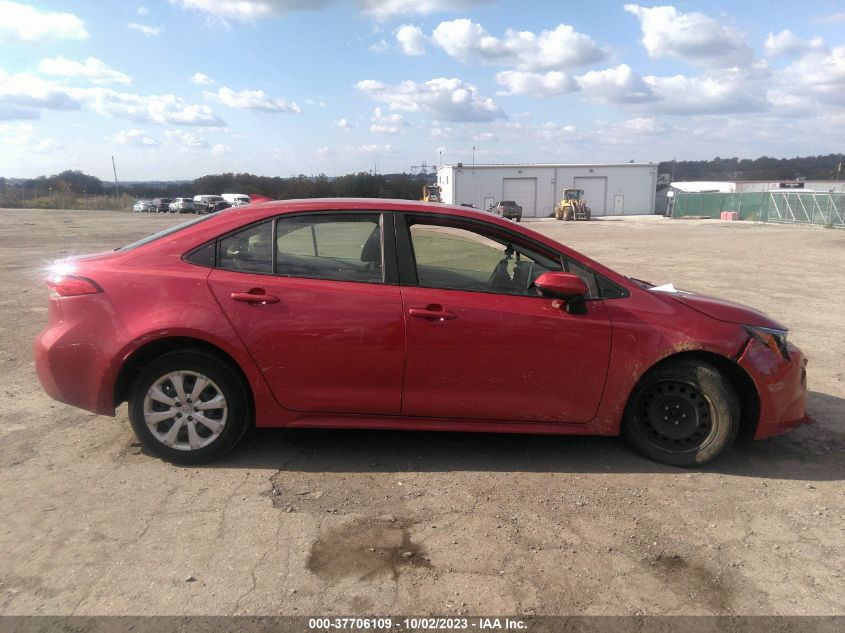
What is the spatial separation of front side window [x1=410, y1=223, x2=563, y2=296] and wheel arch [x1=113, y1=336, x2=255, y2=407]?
4.10ft

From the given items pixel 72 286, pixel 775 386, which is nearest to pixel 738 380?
pixel 775 386

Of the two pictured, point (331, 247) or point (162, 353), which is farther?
point (331, 247)

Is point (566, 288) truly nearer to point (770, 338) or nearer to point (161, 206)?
point (770, 338)

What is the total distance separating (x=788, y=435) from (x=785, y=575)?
2.00 m

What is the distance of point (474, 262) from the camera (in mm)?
4039

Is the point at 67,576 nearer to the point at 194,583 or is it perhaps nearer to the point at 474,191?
the point at 194,583

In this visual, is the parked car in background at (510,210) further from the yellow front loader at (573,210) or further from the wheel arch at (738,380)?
the wheel arch at (738,380)

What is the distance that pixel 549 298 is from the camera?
375 centimetres

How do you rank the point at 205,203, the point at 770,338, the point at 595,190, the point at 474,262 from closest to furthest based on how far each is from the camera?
1. the point at 770,338
2. the point at 474,262
3. the point at 205,203
4. the point at 595,190

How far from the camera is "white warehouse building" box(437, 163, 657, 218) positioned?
61969mm

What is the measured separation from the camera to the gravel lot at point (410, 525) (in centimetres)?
268

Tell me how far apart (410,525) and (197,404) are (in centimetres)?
153

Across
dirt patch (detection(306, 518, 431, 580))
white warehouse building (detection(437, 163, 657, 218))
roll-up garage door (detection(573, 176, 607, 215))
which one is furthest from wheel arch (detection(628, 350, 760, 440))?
roll-up garage door (detection(573, 176, 607, 215))

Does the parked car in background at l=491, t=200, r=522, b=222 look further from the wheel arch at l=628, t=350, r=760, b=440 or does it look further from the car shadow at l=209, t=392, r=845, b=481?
the wheel arch at l=628, t=350, r=760, b=440
